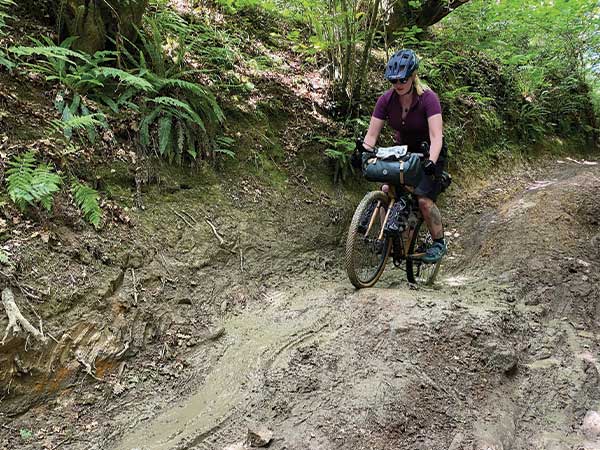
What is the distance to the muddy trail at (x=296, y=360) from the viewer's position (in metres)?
2.78

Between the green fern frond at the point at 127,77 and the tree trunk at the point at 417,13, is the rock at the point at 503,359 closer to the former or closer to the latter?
the green fern frond at the point at 127,77

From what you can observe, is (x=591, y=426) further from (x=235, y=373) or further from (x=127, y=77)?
(x=127, y=77)

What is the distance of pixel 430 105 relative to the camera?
170 inches

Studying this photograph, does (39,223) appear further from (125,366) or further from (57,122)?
(125,366)

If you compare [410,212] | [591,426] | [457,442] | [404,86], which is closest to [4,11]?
[404,86]

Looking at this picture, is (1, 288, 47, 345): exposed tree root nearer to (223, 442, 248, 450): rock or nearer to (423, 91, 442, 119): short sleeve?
(223, 442, 248, 450): rock

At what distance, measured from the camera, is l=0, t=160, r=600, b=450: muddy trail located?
278 cm

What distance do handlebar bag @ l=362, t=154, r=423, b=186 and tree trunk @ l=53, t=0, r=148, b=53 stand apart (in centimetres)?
339

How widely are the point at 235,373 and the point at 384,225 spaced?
2160mm

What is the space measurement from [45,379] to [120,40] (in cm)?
397

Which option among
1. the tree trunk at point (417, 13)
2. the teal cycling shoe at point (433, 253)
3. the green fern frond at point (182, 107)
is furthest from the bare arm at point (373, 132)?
the tree trunk at point (417, 13)

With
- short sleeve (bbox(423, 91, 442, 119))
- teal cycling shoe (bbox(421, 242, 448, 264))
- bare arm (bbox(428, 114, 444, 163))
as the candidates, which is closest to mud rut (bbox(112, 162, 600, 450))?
teal cycling shoe (bbox(421, 242, 448, 264))

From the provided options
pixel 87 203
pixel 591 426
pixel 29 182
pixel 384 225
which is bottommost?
pixel 591 426

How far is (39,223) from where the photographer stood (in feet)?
11.3
